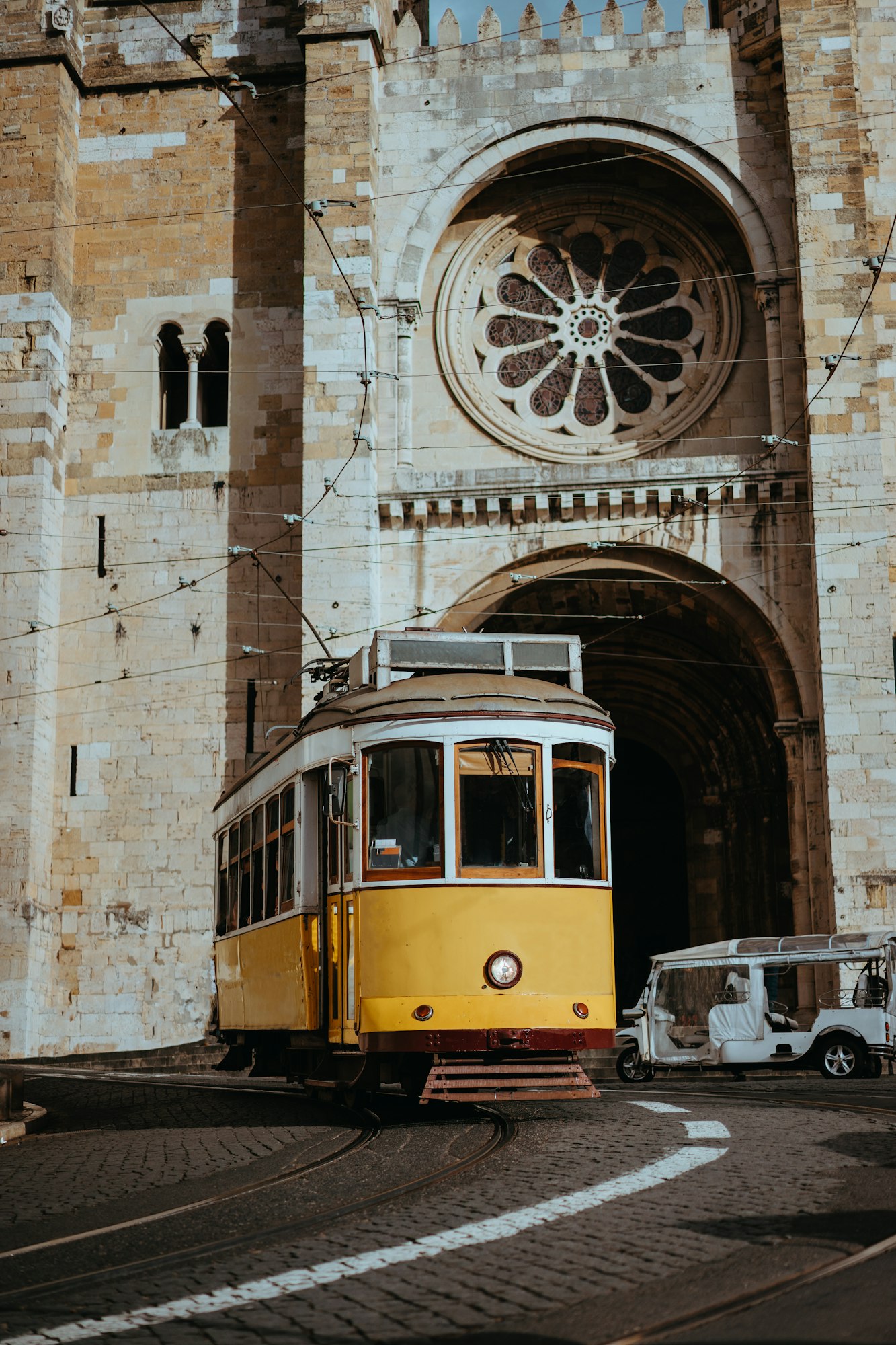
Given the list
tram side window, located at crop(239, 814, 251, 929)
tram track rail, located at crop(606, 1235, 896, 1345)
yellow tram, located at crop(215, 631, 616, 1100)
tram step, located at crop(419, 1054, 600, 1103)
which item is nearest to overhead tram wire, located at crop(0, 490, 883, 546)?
tram side window, located at crop(239, 814, 251, 929)

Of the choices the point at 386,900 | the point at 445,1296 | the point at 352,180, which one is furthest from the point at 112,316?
the point at 445,1296

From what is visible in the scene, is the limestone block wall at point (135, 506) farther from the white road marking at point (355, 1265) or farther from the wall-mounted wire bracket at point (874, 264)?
the white road marking at point (355, 1265)

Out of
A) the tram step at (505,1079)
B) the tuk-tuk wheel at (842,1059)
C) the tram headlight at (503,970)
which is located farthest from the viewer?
the tuk-tuk wheel at (842,1059)

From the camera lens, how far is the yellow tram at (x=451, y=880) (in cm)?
879

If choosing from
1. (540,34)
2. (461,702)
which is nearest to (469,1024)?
(461,702)

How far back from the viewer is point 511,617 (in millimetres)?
21109

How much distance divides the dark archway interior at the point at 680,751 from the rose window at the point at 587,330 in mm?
2078

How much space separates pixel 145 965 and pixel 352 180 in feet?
32.6

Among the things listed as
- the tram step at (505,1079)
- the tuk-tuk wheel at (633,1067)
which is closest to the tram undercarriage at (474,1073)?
the tram step at (505,1079)

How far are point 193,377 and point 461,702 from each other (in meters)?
12.5

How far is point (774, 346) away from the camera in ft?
63.5

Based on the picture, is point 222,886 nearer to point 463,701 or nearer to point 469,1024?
point 463,701

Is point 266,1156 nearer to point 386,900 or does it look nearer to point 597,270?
point 386,900

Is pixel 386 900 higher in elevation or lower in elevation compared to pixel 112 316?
lower
